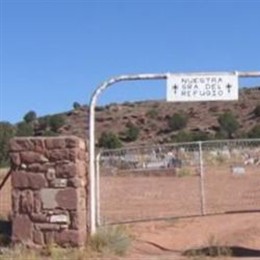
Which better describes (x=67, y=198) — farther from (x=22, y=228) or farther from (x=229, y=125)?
(x=229, y=125)

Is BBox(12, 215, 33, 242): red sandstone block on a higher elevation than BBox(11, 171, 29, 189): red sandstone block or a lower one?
lower

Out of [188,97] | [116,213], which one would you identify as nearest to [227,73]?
[188,97]

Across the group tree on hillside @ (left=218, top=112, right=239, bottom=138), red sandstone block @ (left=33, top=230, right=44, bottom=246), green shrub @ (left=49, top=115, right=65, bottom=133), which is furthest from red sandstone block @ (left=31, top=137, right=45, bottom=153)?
green shrub @ (left=49, top=115, right=65, bottom=133)

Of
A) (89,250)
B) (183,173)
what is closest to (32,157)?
(89,250)

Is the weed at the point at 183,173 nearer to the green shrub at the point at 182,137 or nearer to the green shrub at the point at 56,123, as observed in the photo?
the green shrub at the point at 182,137

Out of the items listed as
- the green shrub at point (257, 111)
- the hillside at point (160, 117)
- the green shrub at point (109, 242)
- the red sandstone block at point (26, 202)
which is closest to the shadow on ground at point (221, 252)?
the green shrub at point (109, 242)

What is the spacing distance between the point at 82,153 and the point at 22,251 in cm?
200

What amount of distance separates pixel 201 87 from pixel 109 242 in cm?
305

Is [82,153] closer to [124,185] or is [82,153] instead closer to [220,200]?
[220,200]

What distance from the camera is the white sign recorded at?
51.6 feet

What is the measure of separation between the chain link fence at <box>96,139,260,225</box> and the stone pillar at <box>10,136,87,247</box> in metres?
2.05

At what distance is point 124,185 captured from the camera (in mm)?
26891

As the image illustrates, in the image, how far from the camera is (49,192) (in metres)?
15.4

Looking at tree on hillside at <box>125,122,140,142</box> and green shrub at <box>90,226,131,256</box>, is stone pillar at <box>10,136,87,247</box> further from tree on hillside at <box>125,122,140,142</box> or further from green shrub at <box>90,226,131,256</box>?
tree on hillside at <box>125,122,140,142</box>
